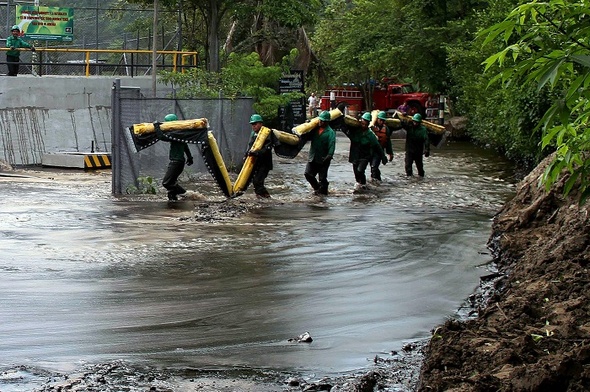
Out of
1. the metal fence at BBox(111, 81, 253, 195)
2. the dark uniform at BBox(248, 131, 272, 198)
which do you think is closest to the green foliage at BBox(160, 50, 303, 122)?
the metal fence at BBox(111, 81, 253, 195)

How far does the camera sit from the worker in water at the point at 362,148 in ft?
69.8

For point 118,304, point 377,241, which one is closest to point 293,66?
point 377,241

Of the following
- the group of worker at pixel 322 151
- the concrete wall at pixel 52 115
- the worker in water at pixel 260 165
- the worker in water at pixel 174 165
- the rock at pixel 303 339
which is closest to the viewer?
the rock at pixel 303 339

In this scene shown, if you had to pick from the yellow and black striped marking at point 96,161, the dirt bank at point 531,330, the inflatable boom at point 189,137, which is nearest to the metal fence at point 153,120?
the inflatable boom at point 189,137

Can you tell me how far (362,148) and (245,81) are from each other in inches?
330

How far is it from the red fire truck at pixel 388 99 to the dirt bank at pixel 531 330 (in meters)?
32.4

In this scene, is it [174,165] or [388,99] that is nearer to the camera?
[174,165]

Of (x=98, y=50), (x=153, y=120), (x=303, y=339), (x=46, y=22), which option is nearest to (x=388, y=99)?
(x=46, y=22)

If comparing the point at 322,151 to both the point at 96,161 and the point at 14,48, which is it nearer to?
the point at 96,161

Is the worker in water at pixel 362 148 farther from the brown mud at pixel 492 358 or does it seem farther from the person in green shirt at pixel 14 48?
the person in green shirt at pixel 14 48

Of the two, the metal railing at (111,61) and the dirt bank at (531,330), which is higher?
the metal railing at (111,61)

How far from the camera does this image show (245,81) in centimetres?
2897

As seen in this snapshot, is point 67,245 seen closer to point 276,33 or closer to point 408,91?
point 276,33

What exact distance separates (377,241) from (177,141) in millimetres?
5485
